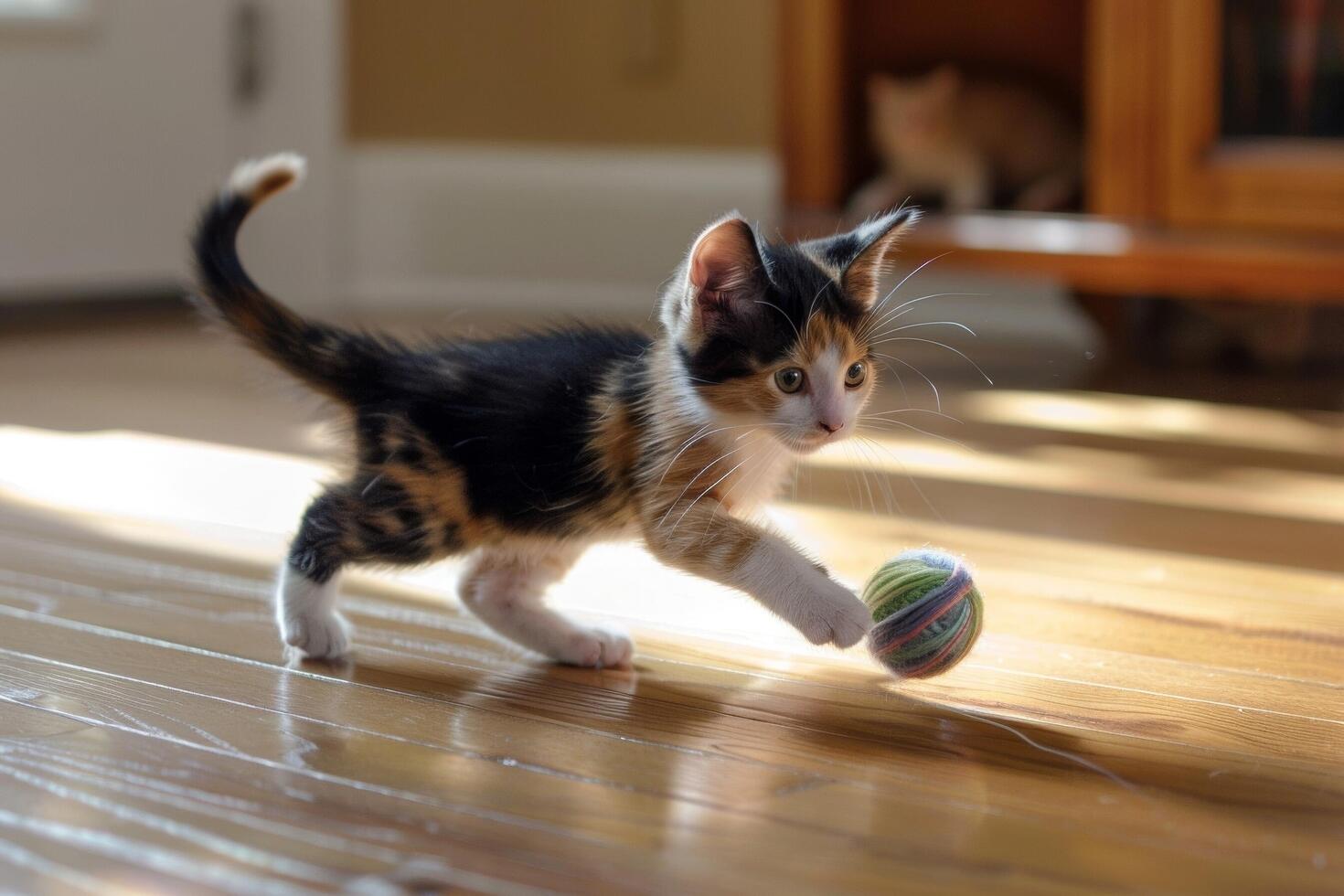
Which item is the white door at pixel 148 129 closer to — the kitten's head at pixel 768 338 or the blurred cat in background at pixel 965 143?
the blurred cat in background at pixel 965 143

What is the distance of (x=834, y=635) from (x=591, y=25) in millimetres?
2898

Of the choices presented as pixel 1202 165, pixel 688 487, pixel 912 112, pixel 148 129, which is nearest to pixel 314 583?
pixel 688 487

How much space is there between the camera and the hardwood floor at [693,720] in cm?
91

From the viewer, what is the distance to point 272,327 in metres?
1.32

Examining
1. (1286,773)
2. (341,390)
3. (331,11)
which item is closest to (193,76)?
(331,11)

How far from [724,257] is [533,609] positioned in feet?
1.23

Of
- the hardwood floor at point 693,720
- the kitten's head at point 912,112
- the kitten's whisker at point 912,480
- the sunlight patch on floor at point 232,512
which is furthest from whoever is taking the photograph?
the kitten's head at point 912,112

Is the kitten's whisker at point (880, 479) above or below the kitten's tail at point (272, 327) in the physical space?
below

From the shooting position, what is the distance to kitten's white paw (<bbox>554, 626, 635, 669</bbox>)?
1.33 m

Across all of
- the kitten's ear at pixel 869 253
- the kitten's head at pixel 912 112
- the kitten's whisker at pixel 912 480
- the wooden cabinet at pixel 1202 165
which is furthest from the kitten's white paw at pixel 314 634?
the kitten's head at pixel 912 112

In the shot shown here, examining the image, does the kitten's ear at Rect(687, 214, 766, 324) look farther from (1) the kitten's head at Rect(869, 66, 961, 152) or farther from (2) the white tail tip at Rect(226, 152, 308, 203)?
(1) the kitten's head at Rect(869, 66, 961, 152)

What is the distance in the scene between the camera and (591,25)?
3.80 m

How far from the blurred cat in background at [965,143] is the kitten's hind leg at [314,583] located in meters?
1.95

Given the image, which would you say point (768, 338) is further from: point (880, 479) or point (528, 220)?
point (528, 220)
